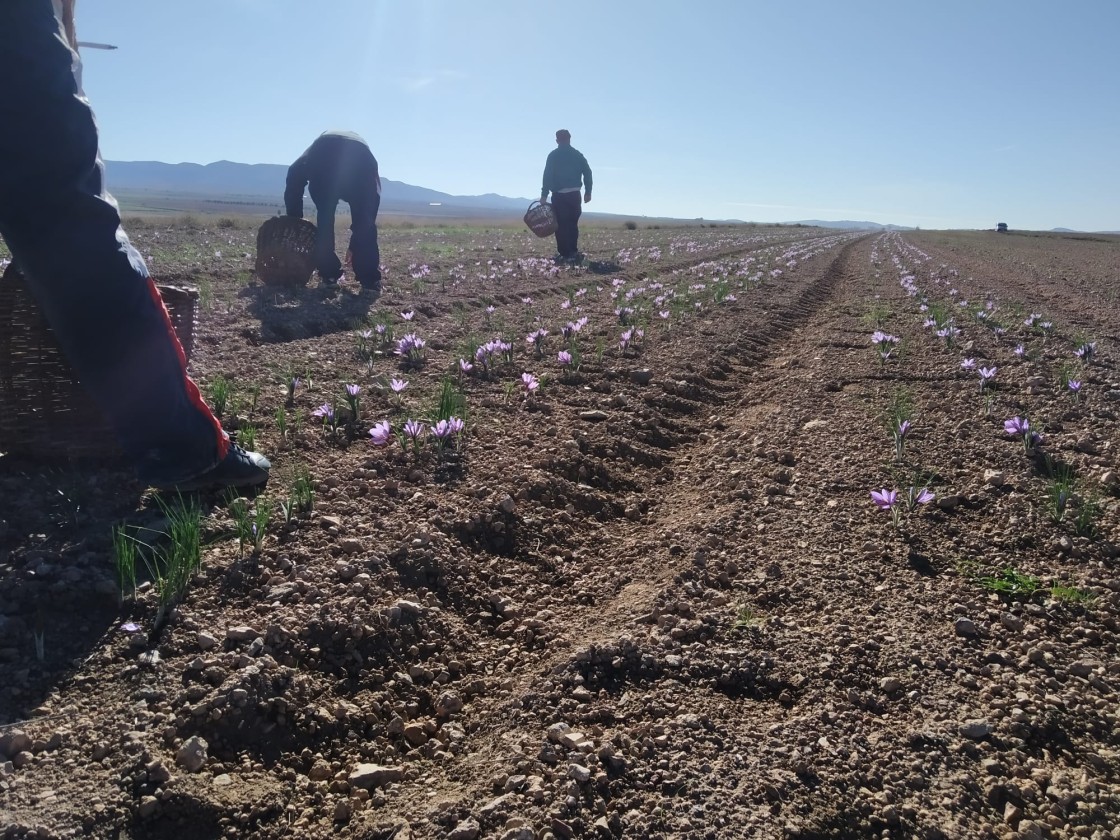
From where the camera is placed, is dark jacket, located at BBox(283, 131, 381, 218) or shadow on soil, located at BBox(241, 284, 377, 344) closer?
shadow on soil, located at BBox(241, 284, 377, 344)

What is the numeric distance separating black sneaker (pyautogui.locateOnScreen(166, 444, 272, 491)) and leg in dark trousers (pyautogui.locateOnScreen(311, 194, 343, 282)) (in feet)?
20.8

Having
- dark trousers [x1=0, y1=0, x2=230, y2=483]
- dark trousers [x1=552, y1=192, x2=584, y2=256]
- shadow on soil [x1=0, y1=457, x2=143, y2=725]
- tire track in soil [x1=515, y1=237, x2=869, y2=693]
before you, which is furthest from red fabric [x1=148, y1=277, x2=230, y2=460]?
dark trousers [x1=552, y1=192, x2=584, y2=256]

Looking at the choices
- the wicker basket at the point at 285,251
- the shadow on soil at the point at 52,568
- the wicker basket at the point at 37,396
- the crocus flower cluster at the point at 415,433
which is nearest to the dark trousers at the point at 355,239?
the wicker basket at the point at 285,251

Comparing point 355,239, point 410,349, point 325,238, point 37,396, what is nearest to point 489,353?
point 410,349

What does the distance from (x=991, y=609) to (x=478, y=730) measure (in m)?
1.82

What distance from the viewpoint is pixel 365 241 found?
9.46 meters

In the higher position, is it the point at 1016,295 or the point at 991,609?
the point at 1016,295

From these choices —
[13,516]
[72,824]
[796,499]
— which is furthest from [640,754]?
[13,516]

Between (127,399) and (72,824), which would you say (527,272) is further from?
(72,824)

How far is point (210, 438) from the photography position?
9.81 ft

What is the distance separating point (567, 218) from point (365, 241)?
6914mm

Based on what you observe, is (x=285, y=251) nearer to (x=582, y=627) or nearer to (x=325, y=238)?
(x=325, y=238)

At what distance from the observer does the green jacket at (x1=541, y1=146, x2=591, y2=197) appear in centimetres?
1526

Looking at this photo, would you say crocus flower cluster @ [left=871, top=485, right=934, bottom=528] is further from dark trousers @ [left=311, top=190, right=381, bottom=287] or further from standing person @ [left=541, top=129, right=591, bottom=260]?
standing person @ [left=541, top=129, right=591, bottom=260]
